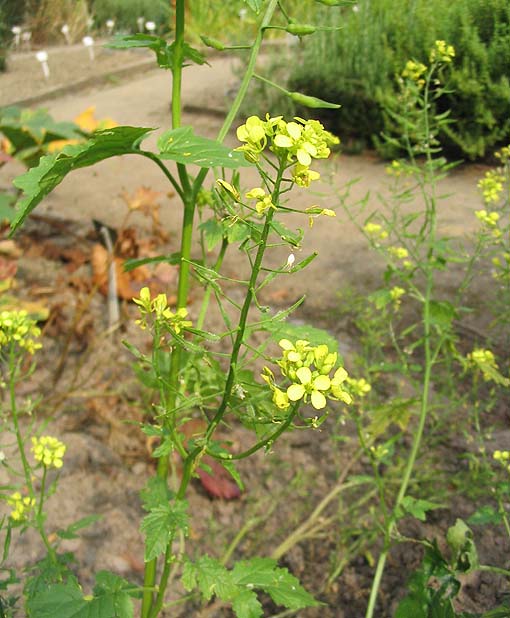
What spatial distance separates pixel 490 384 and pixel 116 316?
1342 millimetres

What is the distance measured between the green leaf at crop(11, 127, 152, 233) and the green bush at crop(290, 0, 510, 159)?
1.42 metres

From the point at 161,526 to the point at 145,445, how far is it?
1116mm

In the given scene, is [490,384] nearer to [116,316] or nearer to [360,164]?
[116,316]

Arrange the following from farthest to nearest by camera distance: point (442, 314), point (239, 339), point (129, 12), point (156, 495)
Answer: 1. point (129, 12)
2. point (442, 314)
3. point (156, 495)
4. point (239, 339)

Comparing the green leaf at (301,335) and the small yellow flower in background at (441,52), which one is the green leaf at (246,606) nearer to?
the green leaf at (301,335)

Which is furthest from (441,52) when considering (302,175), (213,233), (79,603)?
(79,603)

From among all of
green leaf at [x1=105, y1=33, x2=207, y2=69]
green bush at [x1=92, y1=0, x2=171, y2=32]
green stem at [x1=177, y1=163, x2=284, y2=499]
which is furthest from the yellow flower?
green bush at [x1=92, y1=0, x2=171, y2=32]

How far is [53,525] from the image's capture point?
69.9 inches

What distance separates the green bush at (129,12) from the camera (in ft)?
27.2

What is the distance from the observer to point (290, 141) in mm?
692

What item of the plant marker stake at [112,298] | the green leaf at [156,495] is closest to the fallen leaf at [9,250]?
the plant marker stake at [112,298]

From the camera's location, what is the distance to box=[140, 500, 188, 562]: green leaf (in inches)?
35.7

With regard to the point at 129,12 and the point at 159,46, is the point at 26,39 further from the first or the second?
the point at 159,46

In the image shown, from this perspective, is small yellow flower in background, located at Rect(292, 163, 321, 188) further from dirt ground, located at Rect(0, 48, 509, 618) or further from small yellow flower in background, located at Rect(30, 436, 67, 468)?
small yellow flower in background, located at Rect(30, 436, 67, 468)
